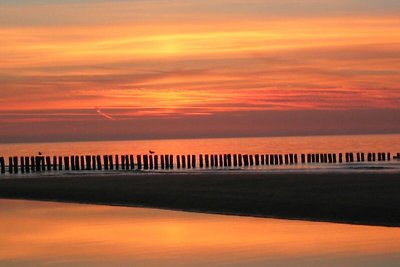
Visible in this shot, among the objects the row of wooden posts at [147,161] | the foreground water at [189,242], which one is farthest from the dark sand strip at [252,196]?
the row of wooden posts at [147,161]

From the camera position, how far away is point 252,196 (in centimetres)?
Answer: 3238

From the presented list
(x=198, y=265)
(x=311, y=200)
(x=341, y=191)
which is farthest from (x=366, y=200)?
(x=198, y=265)

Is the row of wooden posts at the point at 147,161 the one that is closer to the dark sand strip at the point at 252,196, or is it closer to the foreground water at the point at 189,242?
the dark sand strip at the point at 252,196

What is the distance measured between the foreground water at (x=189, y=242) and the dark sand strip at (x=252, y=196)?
1.60m

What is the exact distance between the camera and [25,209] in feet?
103

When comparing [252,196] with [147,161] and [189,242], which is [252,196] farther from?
[147,161]

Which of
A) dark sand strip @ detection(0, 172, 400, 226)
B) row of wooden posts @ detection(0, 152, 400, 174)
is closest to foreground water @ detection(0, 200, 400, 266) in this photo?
dark sand strip @ detection(0, 172, 400, 226)

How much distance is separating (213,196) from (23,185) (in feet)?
53.5

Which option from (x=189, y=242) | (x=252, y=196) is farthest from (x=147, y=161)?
(x=189, y=242)

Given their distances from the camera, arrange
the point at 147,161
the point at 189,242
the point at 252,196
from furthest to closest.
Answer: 1. the point at 147,161
2. the point at 252,196
3. the point at 189,242

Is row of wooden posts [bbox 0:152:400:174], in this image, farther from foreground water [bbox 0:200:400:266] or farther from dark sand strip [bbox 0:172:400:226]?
foreground water [bbox 0:200:400:266]

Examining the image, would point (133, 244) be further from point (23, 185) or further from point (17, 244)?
point (23, 185)

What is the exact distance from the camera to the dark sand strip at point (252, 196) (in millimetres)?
25216

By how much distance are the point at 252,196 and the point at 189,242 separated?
12.6 metres
